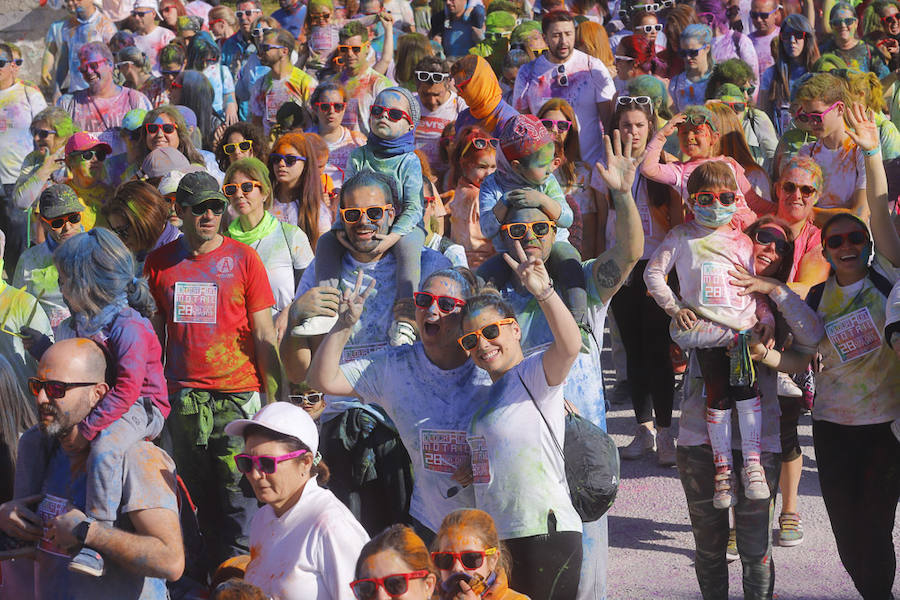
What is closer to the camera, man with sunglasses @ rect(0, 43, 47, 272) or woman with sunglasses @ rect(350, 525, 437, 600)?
woman with sunglasses @ rect(350, 525, 437, 600)

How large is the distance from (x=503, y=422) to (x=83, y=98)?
6.62m

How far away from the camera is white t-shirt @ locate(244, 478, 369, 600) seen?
365cm

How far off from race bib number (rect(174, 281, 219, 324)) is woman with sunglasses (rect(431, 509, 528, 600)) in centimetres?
200

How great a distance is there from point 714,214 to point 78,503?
3083 mm

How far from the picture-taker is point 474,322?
4.24 metres

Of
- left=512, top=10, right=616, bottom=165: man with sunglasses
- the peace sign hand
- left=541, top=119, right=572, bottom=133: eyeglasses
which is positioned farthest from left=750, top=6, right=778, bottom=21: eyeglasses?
the peace sign hand

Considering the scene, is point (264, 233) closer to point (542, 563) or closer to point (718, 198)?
point (718, 198)

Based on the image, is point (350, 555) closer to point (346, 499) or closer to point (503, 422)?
point (503, 422)

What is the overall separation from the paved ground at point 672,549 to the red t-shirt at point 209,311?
7.01ft

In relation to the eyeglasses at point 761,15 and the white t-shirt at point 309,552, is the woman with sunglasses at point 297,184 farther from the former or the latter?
the eyeglasses at point 761,15

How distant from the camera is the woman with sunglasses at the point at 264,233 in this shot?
20.7 ft

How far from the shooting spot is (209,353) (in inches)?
213

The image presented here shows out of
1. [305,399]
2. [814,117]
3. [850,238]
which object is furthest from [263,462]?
[814,117]

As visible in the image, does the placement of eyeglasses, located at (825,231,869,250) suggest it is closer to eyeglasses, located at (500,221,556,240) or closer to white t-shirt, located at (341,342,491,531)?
eyeglasses, located at (500,221,556,240)
